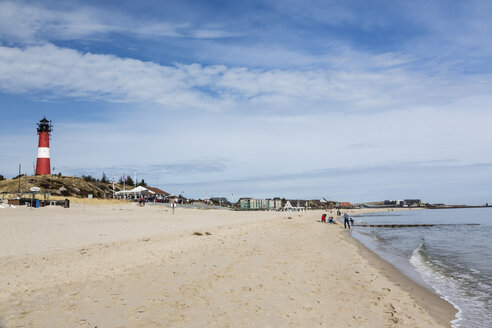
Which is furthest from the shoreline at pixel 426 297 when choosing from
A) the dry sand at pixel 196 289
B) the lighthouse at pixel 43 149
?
the lighthouse at pixel 43 149

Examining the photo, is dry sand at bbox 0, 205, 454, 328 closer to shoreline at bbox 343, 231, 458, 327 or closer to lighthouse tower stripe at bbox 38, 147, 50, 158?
shoreline at bbox 343, 231, 458, 327

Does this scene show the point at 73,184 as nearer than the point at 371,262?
No

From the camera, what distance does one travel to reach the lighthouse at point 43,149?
67312mm

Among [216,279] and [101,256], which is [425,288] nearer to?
[216,279]

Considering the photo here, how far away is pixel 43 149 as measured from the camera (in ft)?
223

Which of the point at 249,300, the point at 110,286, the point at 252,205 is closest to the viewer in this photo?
the point at 249,300

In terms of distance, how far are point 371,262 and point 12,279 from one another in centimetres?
1458

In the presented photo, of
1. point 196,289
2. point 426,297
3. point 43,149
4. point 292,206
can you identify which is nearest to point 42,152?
point 43,149

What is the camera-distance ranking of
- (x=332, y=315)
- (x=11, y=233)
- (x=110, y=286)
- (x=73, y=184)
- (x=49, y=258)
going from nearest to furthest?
(x=332, y=315), (x=110, y=286), (x=49, y=258), (x=11, y=233), (x=73, y=184)

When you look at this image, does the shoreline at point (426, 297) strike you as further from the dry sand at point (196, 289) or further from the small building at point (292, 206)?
the small building at point (292, 206)

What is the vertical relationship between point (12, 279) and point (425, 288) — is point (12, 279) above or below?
above

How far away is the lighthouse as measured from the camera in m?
67.3

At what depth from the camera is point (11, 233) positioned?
17.5 metres

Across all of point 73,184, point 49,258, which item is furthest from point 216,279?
point 73,184
